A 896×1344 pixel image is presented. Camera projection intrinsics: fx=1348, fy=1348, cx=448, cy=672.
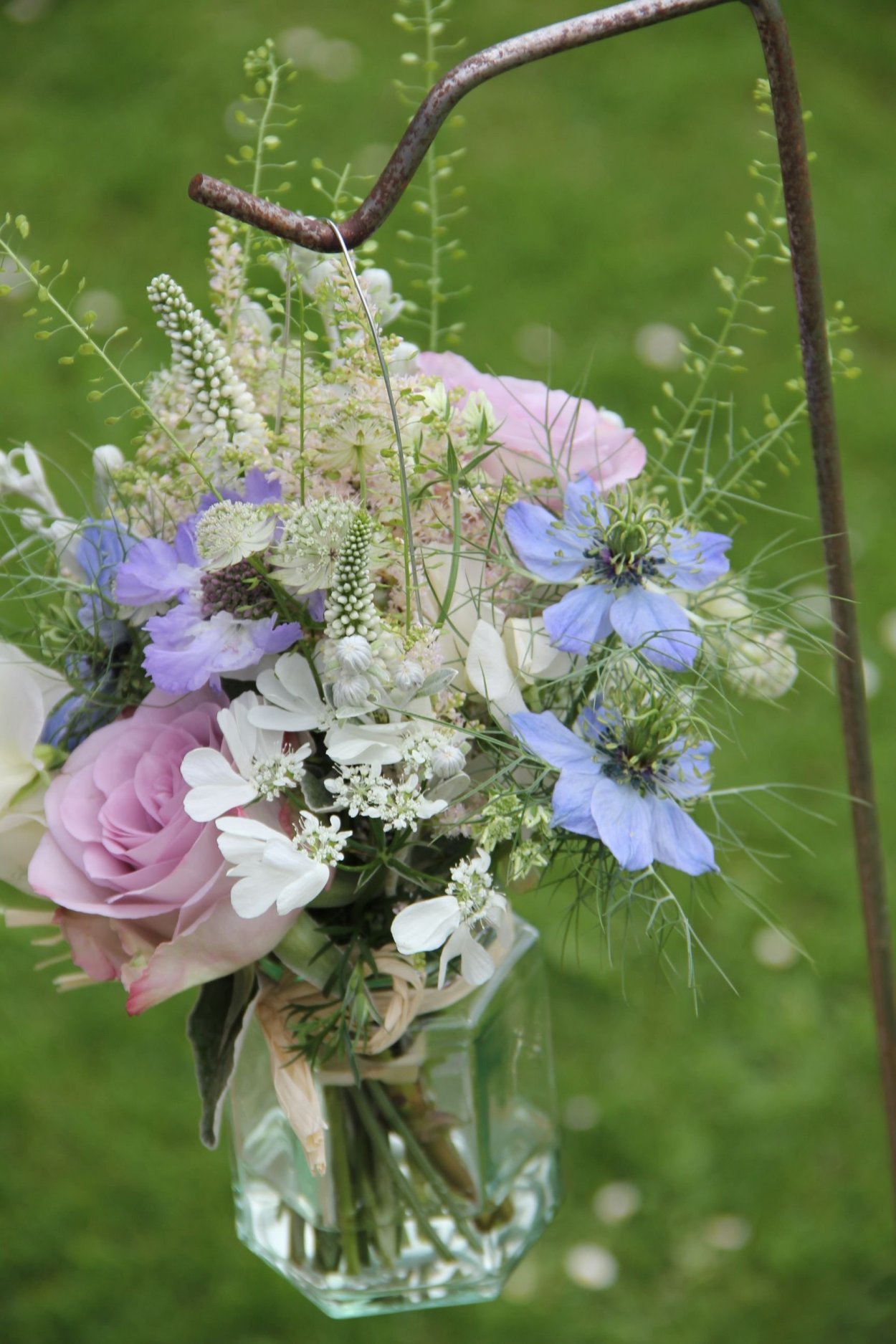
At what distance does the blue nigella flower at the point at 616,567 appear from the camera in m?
0.63

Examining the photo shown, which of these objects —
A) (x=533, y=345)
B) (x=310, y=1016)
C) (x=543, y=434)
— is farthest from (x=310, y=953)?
(x=533, y=345)

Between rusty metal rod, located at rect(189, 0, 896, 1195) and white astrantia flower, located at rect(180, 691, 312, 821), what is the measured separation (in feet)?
0.71

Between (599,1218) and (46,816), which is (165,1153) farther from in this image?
(46,816)

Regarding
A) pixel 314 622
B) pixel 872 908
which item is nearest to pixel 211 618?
pixel 314 622

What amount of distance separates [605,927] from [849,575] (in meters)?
0.25

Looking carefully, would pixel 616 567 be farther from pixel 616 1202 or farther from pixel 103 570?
pixel 616 1202

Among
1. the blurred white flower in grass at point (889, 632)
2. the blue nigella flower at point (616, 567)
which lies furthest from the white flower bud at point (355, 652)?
the blurred white flower in grass at point (889, 632)

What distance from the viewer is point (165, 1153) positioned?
1507 millimetres

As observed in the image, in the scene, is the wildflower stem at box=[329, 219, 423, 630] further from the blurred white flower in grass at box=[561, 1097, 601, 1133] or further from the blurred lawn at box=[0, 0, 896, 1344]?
the blurred white flower in grass at box=[561, 1097, 601, 1133]

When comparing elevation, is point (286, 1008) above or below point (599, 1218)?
above

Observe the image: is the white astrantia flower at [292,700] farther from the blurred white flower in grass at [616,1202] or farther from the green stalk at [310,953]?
the blurred white flower in grass at [616,1202]

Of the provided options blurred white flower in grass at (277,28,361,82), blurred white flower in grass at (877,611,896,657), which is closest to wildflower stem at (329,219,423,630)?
blurred white flower in grass at (877,611,896,657)

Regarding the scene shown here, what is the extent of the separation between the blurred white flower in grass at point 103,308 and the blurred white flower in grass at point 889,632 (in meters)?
1.26

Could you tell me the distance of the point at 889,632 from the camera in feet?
6.33
